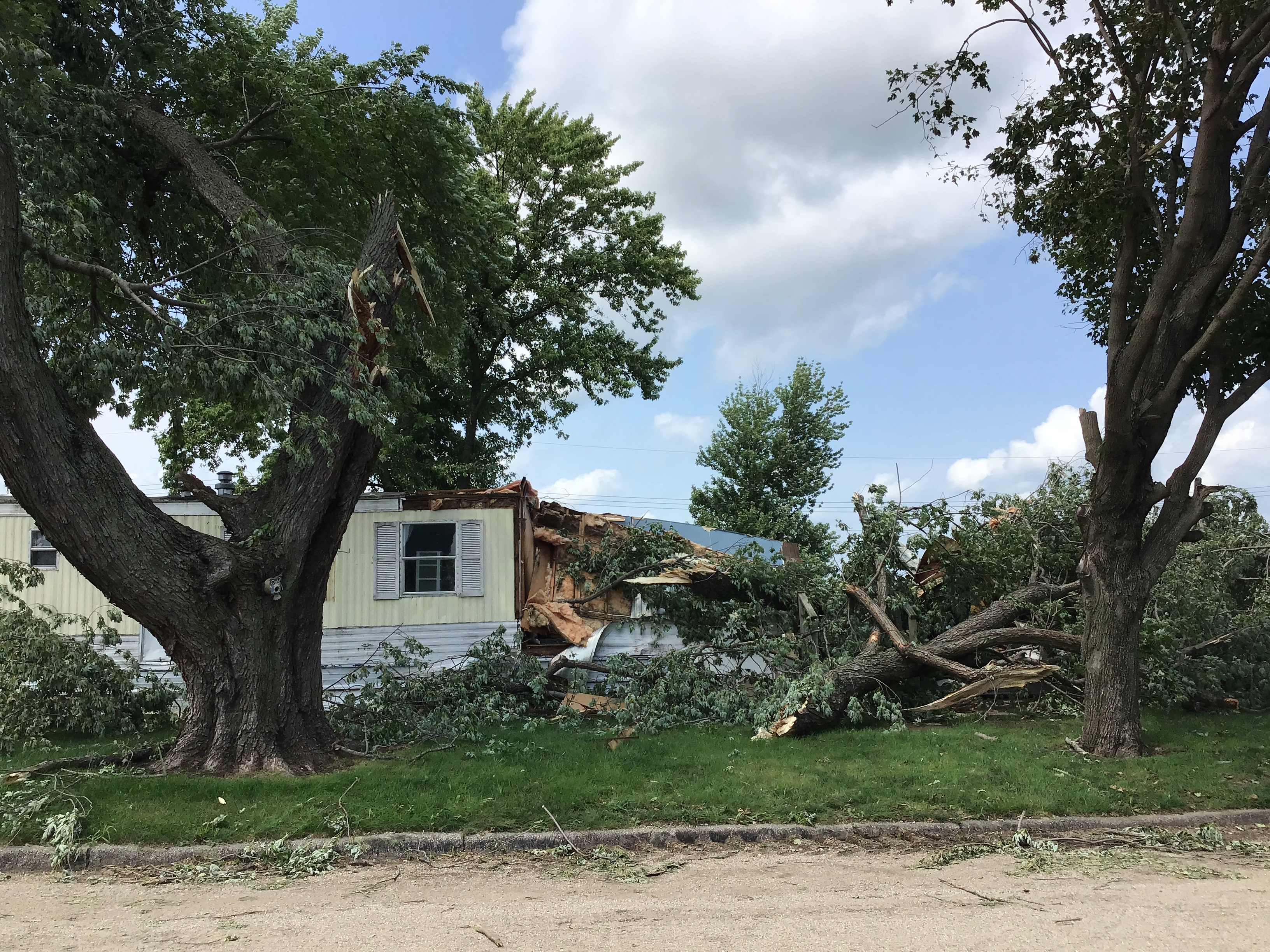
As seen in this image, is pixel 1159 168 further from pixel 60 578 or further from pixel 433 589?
pixel 60 578

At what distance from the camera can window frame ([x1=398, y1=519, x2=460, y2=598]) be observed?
13.5 m

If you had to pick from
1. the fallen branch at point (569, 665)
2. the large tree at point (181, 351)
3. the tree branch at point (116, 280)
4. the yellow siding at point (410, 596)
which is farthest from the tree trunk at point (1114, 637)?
the tree branch at point (116, 280)

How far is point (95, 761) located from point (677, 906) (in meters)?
5.97

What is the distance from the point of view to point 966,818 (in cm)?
664

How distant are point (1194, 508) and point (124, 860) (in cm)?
971

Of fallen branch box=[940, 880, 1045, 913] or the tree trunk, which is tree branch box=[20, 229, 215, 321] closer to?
fallen branch box=[940, 880, 1045, 913]

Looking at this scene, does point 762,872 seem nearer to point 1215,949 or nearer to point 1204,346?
point 1215,949

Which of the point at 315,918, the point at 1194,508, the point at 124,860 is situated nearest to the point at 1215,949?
the point at 315,918

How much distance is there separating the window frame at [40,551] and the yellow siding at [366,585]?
2 cm

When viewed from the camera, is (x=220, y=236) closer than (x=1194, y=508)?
No

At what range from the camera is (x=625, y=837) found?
6203mm


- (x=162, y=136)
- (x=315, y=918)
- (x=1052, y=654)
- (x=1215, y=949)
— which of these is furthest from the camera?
(x=1052, y=654)

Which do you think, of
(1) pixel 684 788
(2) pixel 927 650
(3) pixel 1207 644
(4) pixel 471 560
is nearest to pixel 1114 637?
(2) pixel 927 650

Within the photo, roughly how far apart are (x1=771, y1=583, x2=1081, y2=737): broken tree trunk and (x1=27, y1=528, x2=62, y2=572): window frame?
11164 mm
